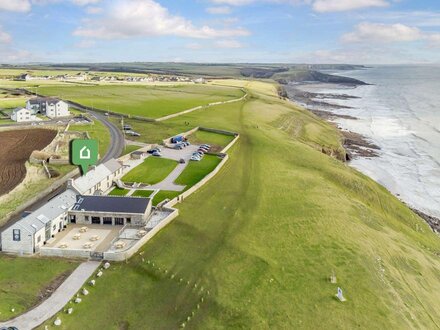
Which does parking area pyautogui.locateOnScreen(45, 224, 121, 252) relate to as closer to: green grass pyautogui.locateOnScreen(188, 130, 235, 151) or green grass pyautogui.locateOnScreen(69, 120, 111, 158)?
green grass pyautogui.locateOnScreen(69, 120, 111, 158)

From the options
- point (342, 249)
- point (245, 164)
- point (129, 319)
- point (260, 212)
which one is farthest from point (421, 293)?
point (245, 164)

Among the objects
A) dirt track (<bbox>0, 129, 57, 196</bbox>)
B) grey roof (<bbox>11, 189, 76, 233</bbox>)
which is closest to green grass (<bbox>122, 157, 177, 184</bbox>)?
grey roof (<bbox>11, 189, 76, 233</bbox>)

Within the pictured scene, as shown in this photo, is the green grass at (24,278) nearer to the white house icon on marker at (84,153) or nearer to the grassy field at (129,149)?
the white house icon on marker at (84,153)

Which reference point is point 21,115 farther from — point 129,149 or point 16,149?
point 129,149

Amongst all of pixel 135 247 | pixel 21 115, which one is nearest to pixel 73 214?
pixel 135 247

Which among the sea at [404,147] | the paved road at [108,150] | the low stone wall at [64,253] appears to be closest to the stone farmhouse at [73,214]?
the low stone wall at [64,253]

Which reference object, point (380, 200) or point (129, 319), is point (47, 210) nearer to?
point (129, 319)
